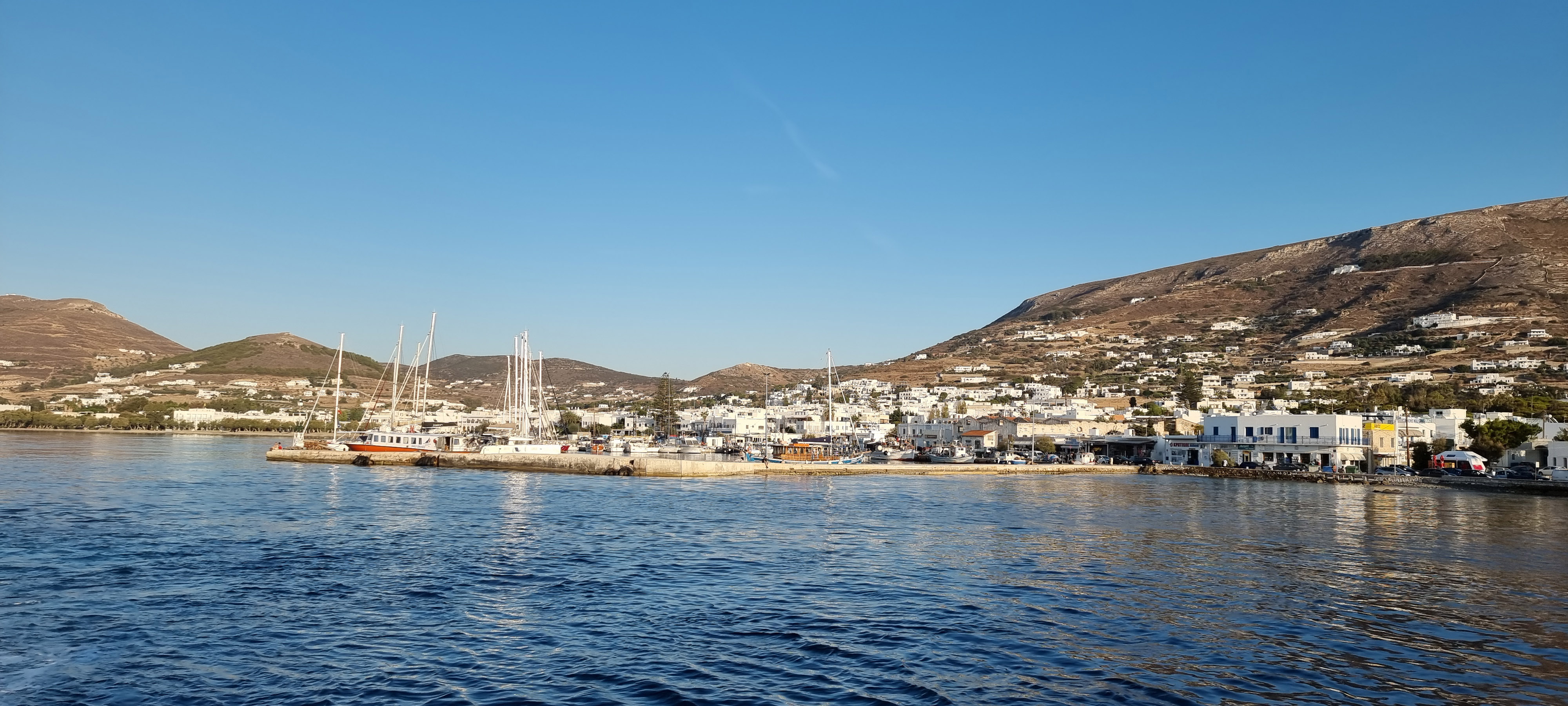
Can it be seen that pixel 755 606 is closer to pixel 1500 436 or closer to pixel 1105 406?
pixel 1500 436

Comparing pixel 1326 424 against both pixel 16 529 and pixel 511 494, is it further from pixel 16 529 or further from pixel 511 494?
pixel 16 529

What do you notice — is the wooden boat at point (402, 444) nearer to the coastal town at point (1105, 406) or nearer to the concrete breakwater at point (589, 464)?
the concrete breakwater at point (589, 464)

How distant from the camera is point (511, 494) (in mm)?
43406

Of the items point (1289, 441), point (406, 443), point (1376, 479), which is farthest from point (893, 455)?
point (406, 443)

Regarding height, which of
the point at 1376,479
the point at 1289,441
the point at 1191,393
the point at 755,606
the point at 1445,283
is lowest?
the point at 1376,479

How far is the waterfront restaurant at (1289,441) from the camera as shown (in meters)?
75.8

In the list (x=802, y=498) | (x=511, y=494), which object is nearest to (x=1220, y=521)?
(x=802, y=498)

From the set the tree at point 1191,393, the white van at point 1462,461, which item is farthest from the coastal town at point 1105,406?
the white van at point 1462,461

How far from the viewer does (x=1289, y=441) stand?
259ft

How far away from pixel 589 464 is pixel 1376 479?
55.6m

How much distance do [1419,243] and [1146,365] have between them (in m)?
81.8

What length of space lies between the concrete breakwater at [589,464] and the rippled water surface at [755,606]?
75.4 ft

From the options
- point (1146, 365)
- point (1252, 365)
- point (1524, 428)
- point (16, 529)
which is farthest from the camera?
point (1146, 365)

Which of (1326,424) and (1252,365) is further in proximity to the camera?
(1252,365)
